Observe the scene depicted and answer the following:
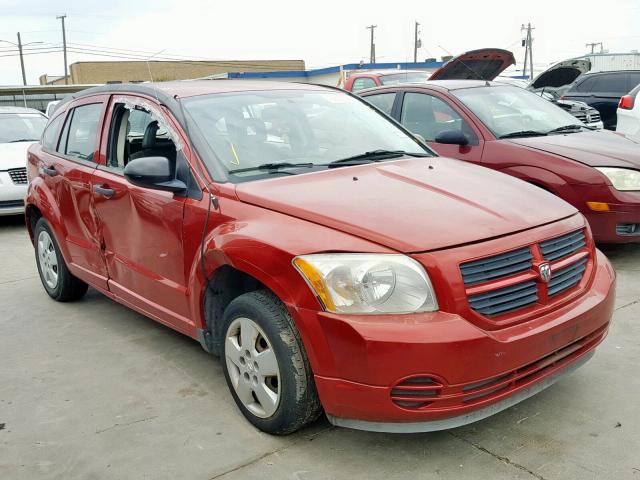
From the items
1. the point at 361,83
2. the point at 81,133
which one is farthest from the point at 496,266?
the point at 361,83

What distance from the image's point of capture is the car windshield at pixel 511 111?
6465 millimetres

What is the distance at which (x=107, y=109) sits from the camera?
4.48 metres

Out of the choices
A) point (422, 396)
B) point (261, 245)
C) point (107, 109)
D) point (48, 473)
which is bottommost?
point (48, 473)

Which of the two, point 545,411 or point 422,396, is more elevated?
point 422,396

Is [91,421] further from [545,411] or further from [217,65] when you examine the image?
[217,65]

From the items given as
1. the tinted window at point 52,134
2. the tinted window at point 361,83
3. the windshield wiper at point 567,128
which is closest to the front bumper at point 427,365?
the tinted window at point 52,134

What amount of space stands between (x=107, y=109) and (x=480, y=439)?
10.2ft

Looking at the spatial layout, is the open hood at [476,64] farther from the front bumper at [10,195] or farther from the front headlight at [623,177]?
the front bumper at [10,195]

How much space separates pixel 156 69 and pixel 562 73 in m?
48.5

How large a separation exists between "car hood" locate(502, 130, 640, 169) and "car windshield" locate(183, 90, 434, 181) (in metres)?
2.09

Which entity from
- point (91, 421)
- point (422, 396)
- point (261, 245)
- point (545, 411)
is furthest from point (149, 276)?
point (545, 411)

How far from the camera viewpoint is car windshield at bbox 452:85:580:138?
646cm

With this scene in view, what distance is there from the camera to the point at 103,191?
428 cm

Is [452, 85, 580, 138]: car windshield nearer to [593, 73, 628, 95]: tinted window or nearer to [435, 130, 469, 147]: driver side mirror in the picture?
Result: [435, 130, 469, 147]: driver side mirror
